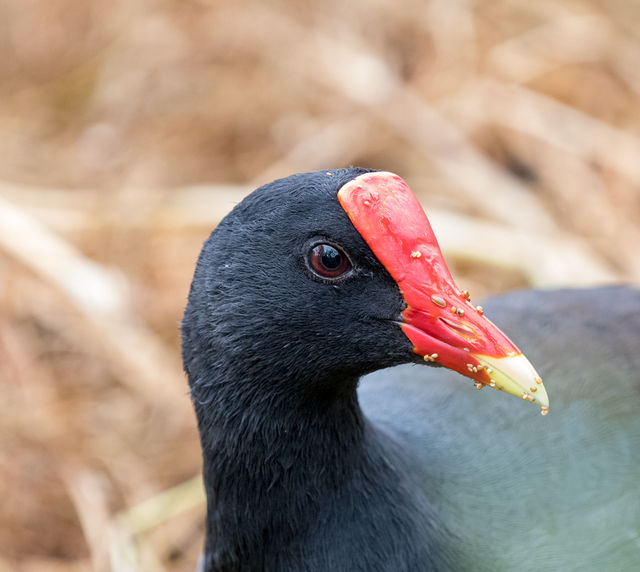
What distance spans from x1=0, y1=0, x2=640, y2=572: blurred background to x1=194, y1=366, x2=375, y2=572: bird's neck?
1218mm

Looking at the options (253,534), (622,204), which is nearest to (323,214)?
(253,534)

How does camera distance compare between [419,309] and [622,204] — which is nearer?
[419,309]

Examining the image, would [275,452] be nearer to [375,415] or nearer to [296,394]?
[296,394]

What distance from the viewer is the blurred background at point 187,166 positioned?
3.33 m

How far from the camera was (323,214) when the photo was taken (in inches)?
66.0

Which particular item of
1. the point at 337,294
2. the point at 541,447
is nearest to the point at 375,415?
the point at 541,447

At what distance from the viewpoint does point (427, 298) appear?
1642 millimetres

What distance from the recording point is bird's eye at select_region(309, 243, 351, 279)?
5.47 ft

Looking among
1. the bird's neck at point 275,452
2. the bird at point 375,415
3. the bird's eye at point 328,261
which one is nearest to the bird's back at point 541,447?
the bird at point 375,415

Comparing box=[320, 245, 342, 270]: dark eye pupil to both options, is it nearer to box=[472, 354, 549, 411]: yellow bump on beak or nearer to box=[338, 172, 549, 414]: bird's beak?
box=[338, 172, 549, 414]: bird's beak

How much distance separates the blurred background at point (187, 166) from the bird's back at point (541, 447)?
3.72 ft

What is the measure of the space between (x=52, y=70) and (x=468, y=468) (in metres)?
4.02

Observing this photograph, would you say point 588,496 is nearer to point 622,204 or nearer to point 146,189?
point 622,204

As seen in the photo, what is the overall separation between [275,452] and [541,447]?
0.64m
